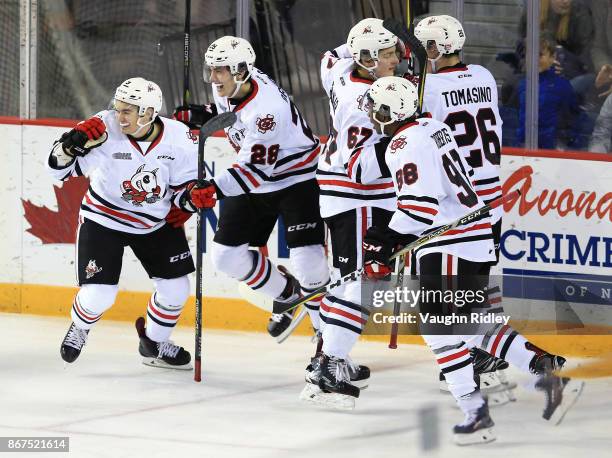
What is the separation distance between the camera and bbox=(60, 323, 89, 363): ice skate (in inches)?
227

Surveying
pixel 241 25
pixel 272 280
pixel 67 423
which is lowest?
pixel 67 423

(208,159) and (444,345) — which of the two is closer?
(444,345)

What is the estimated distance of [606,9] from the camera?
613cm

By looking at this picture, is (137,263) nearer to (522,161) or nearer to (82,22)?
(82,22)

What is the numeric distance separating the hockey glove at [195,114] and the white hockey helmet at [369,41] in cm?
83

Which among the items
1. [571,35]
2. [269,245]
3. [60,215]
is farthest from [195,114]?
[571,35]

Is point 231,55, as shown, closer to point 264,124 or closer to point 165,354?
point 264,124

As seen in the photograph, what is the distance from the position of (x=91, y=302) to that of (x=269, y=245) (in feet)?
3.70

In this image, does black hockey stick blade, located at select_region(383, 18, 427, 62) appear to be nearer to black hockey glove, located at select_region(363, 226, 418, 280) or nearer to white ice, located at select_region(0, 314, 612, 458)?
black hockey glove, located at select_region(363, 226, 418, 280)

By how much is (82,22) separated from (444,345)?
Answer: 2879 mm

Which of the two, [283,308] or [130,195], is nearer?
[130,195]

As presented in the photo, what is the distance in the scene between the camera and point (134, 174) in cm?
560

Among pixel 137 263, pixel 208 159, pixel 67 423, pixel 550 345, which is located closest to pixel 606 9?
pixel 550 345

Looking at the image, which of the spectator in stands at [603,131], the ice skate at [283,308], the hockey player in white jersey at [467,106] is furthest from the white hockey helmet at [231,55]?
the spectator in stands at [603,131]
